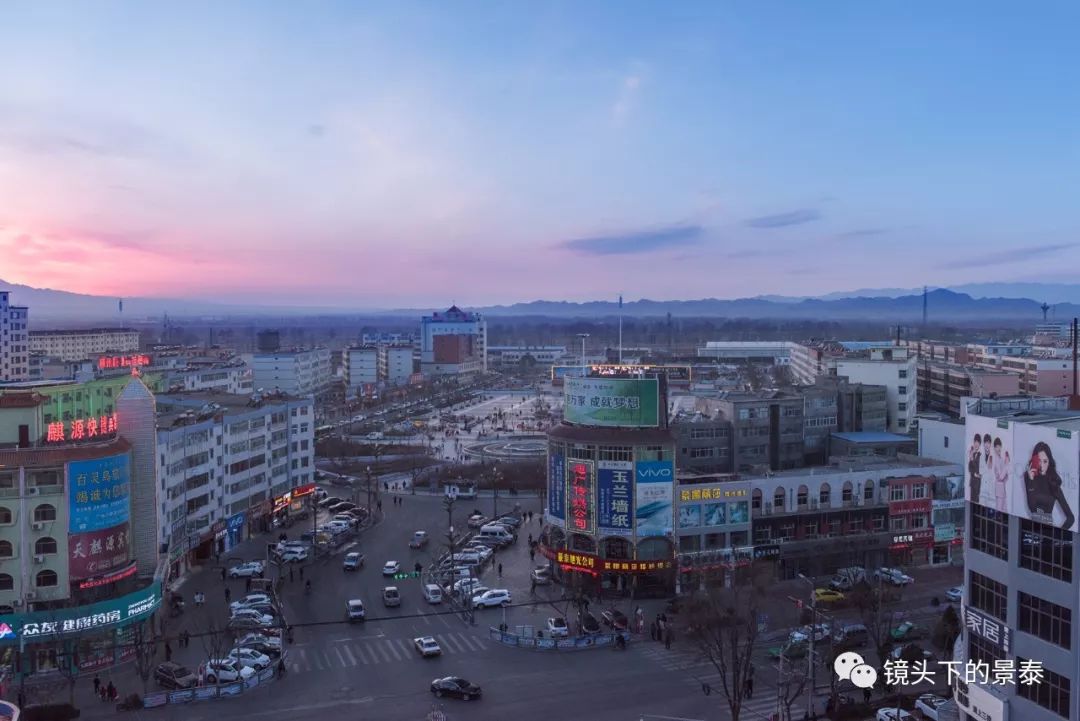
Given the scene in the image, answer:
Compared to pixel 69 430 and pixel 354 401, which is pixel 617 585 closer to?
pixel 69 430

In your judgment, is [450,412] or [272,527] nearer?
[272,527]

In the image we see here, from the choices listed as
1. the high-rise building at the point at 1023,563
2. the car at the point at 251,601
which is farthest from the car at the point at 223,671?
the high-rise building at the point at 1023,563

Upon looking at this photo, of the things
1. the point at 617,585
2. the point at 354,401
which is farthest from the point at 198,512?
the point at 354,401

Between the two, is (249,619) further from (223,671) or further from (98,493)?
(98,493)

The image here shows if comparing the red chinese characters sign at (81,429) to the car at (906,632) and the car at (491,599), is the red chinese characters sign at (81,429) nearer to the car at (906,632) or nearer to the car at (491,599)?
the car at (491,599)

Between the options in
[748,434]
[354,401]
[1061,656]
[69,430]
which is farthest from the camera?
[354,401]

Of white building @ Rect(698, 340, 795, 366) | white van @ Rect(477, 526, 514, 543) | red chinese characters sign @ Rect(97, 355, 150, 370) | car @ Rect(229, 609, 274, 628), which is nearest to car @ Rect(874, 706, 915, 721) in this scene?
car @ Rect(229, 609, 274, 628)

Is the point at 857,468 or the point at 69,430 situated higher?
the point at 69,430
